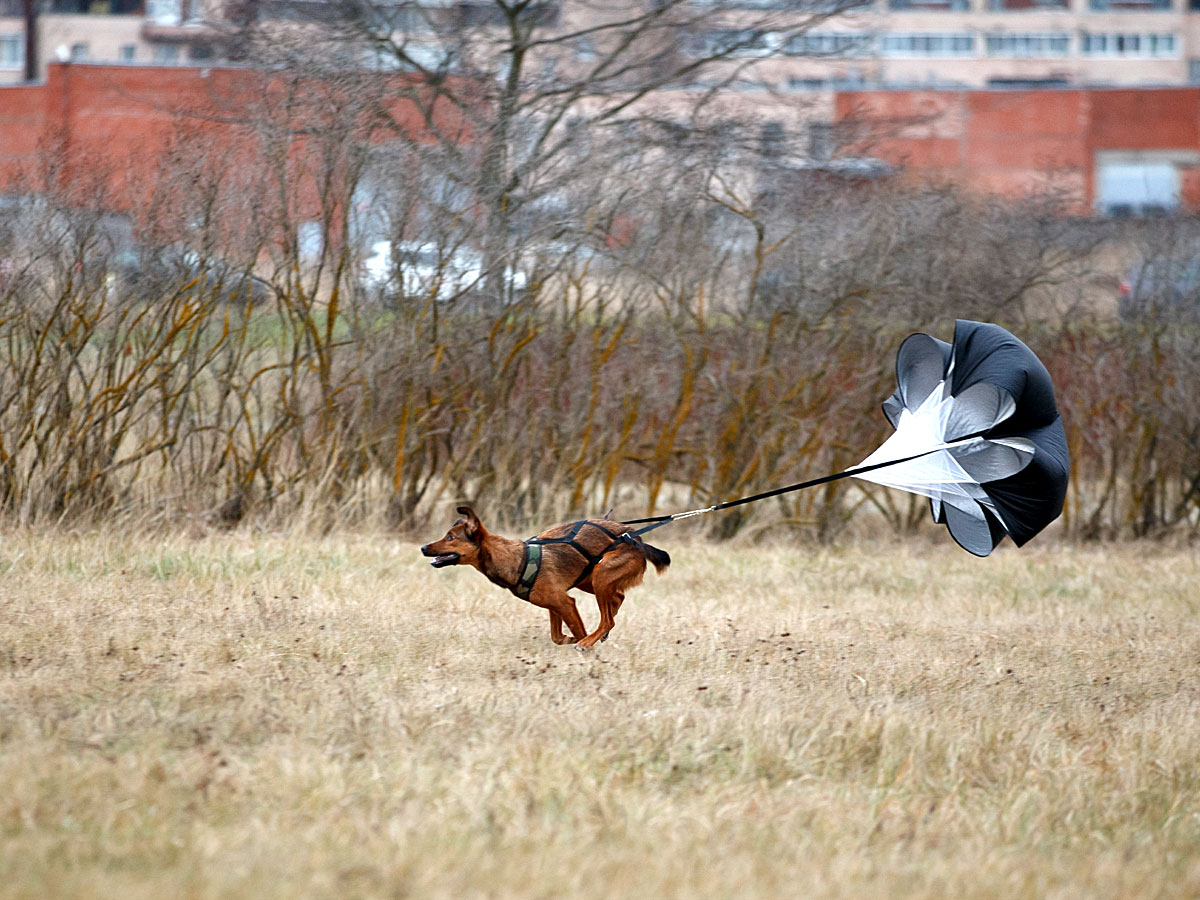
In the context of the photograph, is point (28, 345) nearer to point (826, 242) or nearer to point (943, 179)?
point (826, 242)

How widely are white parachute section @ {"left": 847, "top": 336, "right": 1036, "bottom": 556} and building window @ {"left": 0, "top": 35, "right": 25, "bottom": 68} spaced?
51.0 meters

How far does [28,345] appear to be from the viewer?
10.5 m

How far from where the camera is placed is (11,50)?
50.2 metres

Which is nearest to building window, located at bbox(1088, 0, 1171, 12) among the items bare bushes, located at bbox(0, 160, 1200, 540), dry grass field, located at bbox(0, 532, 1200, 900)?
bare bushes, located at bbox(0, 160, 1200, 540)

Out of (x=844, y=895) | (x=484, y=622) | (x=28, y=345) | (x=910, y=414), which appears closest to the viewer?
(x=844, y=895)

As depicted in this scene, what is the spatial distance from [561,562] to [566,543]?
117 mm

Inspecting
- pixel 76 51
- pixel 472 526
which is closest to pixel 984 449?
pixel 472 526

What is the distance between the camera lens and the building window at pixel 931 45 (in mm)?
55062

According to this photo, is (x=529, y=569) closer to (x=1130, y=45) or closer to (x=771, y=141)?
(x=771, y=141)

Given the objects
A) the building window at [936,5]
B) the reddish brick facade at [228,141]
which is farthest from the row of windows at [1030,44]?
the reddish brick facade at [228,141]

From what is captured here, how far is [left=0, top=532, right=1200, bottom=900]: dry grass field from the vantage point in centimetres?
405

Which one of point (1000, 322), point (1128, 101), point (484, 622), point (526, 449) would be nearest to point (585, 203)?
point (526, 449)

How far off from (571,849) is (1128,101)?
123 ft

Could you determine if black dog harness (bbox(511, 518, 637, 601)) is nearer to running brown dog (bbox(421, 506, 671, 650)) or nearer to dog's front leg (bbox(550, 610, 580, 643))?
running brown dog (bbox(421, 506, 671, 650))
